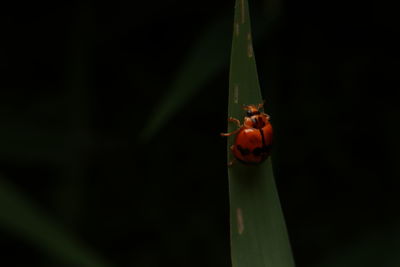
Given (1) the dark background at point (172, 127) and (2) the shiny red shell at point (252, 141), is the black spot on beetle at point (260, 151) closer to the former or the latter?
(2) the shiny red shell at point (252, 141)

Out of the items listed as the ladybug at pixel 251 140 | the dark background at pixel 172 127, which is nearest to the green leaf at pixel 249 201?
the ladybug at pixel 251 140

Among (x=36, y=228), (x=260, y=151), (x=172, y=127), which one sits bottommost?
(x=36, y=228)

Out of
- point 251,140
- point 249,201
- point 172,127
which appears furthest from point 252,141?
point 172,127

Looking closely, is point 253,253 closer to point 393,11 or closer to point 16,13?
point 393,11

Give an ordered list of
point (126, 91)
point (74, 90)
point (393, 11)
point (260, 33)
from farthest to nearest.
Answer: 1. point (126, 91)
2. point (74, 90)
3. point (393, 11)
4. point (260, 33)

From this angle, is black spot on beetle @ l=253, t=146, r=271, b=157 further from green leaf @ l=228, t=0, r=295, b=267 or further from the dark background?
the dark background

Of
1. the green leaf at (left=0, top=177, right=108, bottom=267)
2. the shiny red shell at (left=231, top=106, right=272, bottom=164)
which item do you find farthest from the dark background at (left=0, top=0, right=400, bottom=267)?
the shiny red shell at (left=231, top=106, right=272, bottom=164)

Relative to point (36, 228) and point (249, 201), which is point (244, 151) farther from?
point (36, 228)

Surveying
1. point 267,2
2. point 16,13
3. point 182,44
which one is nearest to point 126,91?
point 182,44
